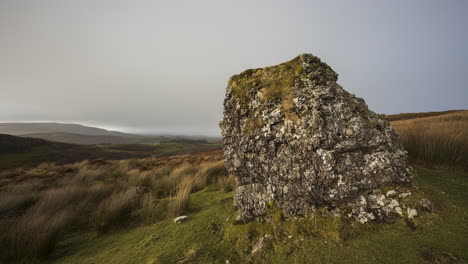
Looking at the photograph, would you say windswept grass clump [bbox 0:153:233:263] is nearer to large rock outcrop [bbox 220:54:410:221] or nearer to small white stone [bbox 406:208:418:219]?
large rock outcrop [bbox 220:54:410:221]

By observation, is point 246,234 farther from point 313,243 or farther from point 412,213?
point 412,213

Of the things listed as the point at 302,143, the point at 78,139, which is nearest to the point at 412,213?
the point at 302,143

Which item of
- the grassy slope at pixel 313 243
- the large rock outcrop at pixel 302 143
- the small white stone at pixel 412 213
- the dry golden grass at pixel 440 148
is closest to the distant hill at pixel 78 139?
the grassy slope at pixel 313 243

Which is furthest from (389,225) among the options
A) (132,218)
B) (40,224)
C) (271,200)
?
(40,224)

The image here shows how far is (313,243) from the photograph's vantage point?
234cm

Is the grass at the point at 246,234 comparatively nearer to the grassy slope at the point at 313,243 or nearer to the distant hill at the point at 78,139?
the grassy slope at the point at 313,243

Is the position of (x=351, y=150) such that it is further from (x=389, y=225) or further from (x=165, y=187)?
(x=165, y=187)

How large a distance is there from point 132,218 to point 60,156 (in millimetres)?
34872

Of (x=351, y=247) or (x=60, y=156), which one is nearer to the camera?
(x=351, y=247)

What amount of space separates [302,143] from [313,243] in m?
1.48

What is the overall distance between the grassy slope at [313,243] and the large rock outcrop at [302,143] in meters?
0.54

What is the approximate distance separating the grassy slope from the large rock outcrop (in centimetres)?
54

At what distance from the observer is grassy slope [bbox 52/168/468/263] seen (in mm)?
1875

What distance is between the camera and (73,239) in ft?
13.8
